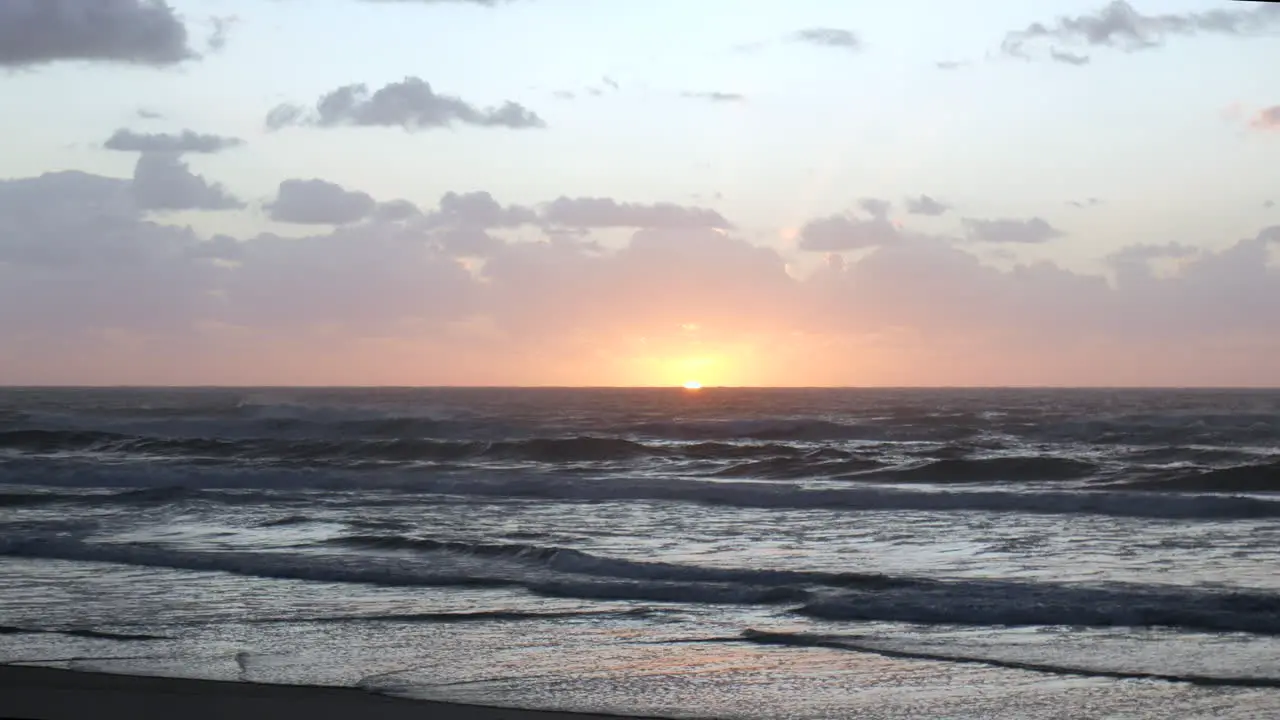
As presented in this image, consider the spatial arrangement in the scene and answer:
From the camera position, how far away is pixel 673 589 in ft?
34.1

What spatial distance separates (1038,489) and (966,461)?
16.3 ft

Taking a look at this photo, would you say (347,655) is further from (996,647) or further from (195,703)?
(996,647)

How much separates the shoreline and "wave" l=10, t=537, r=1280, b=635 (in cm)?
369

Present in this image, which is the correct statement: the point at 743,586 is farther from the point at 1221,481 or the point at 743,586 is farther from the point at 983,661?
the point at 1221,481

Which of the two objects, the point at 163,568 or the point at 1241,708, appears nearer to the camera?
the point at 1241,708

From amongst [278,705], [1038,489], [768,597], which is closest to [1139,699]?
[768,597]

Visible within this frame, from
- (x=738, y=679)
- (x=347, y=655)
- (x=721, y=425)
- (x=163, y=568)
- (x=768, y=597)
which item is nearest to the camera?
(x=738, y=679)

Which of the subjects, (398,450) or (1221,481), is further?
(398,450)

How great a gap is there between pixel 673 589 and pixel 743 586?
608mm

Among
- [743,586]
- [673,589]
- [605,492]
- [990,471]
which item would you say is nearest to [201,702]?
[673,589]

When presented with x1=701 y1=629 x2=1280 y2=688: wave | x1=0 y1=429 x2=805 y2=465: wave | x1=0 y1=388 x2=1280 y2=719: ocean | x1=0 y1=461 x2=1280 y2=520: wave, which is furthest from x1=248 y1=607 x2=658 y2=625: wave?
x1=0 y1=429 x2=805 y2=465: wave

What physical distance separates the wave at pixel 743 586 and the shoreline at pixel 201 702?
3690 millimetres

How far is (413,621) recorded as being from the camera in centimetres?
888

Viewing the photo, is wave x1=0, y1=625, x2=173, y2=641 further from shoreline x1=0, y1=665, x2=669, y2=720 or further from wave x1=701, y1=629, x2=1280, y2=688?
wave x1=701, y1=629, x2=1280, y2=688
